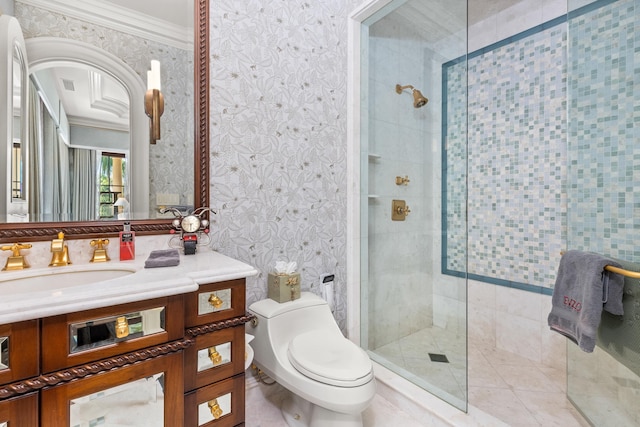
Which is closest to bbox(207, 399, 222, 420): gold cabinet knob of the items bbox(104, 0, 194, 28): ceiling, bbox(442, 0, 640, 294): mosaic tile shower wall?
bbox(442, 0, 640, 294): mosaic tile shower wall

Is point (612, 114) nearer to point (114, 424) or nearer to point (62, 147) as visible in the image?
point (114, 424)

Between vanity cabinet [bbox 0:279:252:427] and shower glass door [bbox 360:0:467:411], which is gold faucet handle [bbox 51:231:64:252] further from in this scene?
shower glass door [bbox 360:0:467:411]

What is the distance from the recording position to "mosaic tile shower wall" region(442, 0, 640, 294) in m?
1.17

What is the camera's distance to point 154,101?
132 cm

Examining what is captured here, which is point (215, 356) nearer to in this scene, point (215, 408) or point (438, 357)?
point (215, 408)

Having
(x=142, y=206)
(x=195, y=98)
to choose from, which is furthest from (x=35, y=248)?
(x=195, y=98)

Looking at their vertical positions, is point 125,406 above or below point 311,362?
above

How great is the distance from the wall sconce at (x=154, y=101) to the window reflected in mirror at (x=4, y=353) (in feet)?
2.94

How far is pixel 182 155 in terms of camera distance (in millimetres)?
1387

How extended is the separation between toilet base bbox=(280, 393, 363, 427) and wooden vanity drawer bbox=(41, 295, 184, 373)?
0.79 metres

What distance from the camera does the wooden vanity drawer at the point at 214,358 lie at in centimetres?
95

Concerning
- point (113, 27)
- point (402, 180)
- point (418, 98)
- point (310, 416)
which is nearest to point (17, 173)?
point (113, 27)

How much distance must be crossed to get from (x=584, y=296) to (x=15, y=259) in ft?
6.71

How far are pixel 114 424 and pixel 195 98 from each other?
125 centimetres
